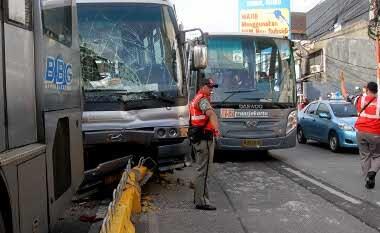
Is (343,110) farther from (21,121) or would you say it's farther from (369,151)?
(21,121)

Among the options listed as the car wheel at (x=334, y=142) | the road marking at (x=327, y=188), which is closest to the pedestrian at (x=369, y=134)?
the road marking at (x=327, y=188)

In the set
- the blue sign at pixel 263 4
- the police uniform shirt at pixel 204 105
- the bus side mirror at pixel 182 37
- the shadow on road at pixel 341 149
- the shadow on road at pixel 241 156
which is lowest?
the shadow on road at pixel 341 149

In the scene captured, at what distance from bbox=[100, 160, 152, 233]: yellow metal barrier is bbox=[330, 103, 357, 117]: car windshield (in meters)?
9.08

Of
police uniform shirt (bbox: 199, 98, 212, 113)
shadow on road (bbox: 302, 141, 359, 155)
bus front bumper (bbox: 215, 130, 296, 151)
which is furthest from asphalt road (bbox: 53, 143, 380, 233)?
shadow on road (bbox: 302, 141, 359, 155)

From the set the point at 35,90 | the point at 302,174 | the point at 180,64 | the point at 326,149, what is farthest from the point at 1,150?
the point at 326,149

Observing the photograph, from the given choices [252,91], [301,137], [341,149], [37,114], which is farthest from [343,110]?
[37,114]

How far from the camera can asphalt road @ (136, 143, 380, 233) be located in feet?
24.0

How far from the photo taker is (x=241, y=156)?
1508 centimetres

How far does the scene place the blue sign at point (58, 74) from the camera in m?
4.93

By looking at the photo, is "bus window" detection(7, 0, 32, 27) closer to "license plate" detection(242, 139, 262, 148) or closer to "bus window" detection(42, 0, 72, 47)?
"bus window" detection(42, 0, 72, 47)

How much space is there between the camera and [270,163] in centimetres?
1360

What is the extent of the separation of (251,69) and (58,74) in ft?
29.0

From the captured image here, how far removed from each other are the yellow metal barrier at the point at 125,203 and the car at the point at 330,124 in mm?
8111

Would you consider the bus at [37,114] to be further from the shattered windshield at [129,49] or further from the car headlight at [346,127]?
the car headlight at [346,127]
